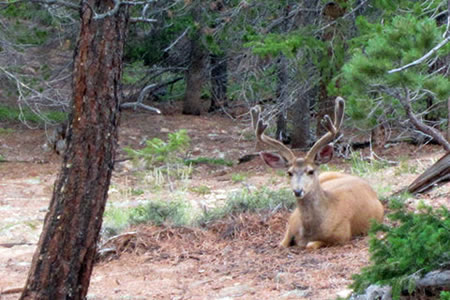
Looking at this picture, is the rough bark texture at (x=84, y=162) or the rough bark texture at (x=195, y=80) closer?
the rough bark texture at (x=84, y=162)

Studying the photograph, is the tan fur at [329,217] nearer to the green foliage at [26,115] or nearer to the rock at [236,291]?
the rock at [236,291]

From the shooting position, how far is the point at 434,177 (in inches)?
374

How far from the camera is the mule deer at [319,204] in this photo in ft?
27.1

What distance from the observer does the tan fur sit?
8273 millimetres

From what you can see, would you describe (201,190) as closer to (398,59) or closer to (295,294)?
(295,294)

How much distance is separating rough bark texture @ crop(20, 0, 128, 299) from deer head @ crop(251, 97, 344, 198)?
334 cm

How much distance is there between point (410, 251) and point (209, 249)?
4.32m

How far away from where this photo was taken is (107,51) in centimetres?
514

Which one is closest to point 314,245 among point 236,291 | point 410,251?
point 236,291

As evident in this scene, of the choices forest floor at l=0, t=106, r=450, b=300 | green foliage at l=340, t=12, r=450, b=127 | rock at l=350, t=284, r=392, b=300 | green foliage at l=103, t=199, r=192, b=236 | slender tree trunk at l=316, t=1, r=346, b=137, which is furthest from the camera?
slender tree trunk at l=316, t=1, r=346, b=137

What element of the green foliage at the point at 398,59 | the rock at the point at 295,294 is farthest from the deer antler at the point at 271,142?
the rock at the point at 295,294

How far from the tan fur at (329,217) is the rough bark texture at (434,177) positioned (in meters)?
1.09

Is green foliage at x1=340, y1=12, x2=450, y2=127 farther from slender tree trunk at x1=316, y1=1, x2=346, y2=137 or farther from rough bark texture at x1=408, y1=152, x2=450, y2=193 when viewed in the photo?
slender tree trunk at x1=316, y1=1, x2=346, y2=137

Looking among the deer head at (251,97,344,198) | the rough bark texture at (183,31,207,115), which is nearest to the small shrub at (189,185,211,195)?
the deer head at (251,97,344,198)
